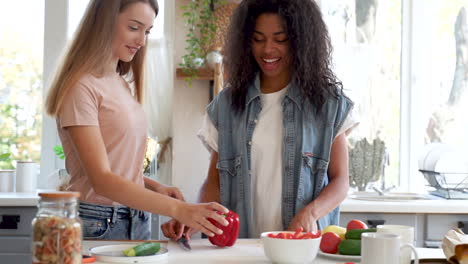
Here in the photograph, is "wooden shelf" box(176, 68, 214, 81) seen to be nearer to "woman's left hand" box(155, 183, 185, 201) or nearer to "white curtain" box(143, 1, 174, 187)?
"white curtain" box(143, 1, 174, 187)

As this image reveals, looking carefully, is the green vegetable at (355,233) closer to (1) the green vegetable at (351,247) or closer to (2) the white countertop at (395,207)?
(1) the green vegetable at (351,247)

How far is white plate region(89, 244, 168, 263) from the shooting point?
1.45 m

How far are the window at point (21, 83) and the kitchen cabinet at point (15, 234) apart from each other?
2.46 feet

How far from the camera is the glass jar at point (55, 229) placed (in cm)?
107

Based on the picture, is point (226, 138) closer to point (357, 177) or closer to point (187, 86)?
point (187, 86)

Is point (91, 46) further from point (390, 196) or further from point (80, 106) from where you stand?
point (390, 196)

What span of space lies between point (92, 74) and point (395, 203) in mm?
1723

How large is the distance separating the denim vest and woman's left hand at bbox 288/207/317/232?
0.12 metres

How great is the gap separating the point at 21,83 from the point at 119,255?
7.92 ft

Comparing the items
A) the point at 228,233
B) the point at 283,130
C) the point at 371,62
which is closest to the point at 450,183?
the point at 371,62

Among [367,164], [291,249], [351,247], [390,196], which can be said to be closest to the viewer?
[291,249]

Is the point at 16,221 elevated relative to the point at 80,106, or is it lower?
lower

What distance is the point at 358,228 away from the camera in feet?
5.25

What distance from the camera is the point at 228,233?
5.35ft
